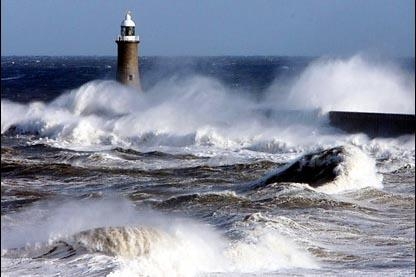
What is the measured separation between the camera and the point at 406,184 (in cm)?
1703

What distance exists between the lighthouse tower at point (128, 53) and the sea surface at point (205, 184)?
54 cm

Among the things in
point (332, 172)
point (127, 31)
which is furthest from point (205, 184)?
point (127, 31)

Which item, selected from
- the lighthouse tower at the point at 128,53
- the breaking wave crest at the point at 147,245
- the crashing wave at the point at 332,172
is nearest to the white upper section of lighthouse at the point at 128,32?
the lighthouse tower at the point at 128,53

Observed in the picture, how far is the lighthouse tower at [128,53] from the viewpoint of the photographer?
31.2m

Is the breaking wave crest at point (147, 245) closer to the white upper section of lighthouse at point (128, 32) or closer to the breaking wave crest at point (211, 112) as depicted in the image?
the breaking wave crest at point (211, 112)

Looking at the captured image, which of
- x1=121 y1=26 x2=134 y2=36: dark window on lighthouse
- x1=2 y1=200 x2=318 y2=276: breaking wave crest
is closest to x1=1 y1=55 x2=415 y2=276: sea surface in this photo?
x1=2 y1=200 x2=318 y2=276: breaking wave crest

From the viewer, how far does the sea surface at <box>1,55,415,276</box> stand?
9305mm

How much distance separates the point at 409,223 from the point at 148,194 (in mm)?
5188

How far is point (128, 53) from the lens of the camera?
31.3 metres

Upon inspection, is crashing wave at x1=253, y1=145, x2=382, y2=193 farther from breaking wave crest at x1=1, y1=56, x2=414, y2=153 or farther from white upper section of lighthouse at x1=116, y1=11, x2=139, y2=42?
white upper section of lighthouse at x1=116, y1=11, x2=139, y2=42

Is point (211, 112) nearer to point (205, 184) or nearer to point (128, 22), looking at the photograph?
point (128, 22)

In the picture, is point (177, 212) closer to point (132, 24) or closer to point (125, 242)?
point (125, 242)

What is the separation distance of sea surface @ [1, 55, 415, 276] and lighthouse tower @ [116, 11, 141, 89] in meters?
0.54

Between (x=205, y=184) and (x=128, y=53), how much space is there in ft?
48.6
